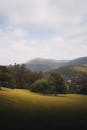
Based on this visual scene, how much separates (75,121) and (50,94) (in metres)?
66.8

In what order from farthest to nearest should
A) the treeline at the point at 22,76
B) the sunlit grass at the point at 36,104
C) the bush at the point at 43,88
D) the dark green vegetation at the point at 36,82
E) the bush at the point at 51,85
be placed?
the treeline at the point at 22,76 → the bush at the point at 51,85 → the bush at the point at 43,88 → the dark green vegetation at the point at 36,82 → the sunlit grass at the point at 36,104

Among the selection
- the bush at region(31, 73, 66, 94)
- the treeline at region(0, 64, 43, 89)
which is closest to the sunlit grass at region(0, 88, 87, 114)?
the bush at region(31, 73, 66, 94)

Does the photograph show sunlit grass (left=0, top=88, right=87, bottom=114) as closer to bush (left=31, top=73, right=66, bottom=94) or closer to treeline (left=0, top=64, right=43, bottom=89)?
bush (left=31, top=73, right=66, bottom=94)

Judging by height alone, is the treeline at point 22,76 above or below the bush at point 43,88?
above

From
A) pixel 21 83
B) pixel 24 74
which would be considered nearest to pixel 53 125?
pixel 21 83

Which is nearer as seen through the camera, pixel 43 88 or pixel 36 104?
pixel 36 104

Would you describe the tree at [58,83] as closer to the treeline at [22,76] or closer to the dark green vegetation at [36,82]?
the dark green vegetation at [36,82]

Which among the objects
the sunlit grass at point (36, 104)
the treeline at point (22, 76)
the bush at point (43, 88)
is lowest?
the sunlit grass at point (36, 104)

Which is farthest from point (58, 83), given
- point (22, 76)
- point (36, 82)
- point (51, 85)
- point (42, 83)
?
point (22, 76)

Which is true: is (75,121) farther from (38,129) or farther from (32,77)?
(32,77)

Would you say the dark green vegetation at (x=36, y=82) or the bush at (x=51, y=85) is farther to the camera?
the bush at (x=51, y=85)

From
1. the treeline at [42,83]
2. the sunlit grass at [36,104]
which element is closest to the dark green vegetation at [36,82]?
the treeline at [42,83]

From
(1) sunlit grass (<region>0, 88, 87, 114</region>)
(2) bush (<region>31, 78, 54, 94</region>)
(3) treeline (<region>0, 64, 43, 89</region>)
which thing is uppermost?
(3) treeline (<region>0, 64, 43, 89</region>)

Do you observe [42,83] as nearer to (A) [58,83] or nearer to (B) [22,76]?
(A) [58,83]
